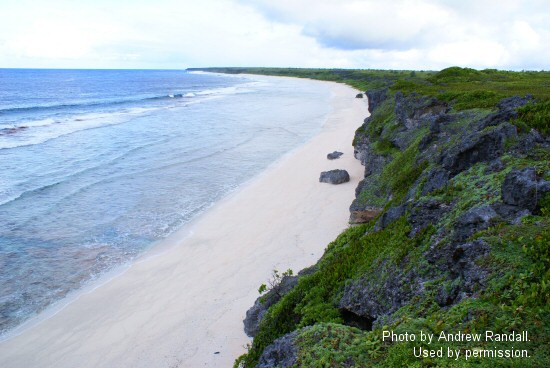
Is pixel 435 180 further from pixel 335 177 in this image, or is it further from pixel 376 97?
pixel 376 97

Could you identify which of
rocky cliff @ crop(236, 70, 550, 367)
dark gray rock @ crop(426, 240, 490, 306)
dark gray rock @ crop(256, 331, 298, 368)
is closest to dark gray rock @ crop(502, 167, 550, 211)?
rocky cliff @ crop(236, 70, 550, 367)

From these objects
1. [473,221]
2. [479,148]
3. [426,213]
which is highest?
[479,148]

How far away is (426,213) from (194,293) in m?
9.00

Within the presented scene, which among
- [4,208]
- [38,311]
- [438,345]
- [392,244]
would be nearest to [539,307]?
[438,345]

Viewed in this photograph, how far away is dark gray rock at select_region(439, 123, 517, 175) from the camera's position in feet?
35.6

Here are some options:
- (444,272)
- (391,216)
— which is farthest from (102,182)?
(444,272)

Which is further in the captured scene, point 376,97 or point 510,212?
point 376,97

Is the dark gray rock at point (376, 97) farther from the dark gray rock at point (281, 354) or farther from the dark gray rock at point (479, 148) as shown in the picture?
the dark gray rock at point (281, 354)

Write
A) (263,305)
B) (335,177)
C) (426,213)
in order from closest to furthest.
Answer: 1. (426,213)
2. (263,305)
3. (335,177)

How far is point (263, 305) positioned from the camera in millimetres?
11367

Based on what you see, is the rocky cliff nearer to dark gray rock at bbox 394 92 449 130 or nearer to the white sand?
the white sand

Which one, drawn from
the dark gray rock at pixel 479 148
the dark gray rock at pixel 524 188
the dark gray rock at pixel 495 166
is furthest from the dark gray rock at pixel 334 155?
the dark gray rock at pixel 524 188

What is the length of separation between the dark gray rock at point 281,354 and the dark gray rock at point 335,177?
1841 centimetres

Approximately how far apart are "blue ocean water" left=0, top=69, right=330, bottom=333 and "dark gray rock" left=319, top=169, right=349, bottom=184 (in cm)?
681
